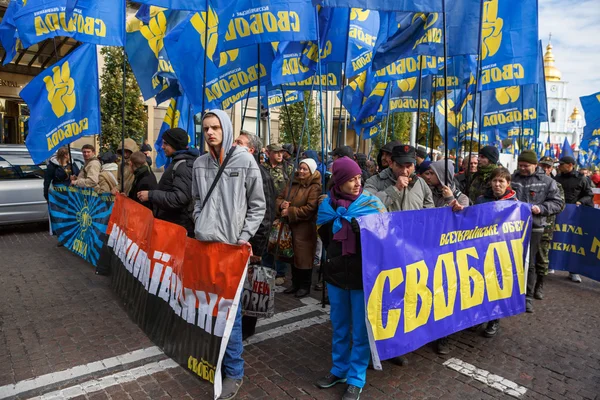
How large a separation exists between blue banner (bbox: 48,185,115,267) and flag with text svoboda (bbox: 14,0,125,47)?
2.15m

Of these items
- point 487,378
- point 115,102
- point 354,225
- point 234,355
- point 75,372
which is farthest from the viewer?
point 115,102

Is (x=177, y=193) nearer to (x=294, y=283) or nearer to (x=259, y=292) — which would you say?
(x=259, y=292)

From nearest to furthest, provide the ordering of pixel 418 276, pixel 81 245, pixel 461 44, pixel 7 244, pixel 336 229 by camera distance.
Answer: pixel 336 229 → pixel 418 276 → pixel 461 44 → pixel 81 245 → pixel 7 244

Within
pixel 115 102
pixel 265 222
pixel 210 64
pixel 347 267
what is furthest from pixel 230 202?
pixel 115 102

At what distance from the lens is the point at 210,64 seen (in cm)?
669

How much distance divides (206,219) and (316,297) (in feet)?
9.39

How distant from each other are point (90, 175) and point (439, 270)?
604cm

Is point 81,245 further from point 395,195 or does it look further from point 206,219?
point 395,195

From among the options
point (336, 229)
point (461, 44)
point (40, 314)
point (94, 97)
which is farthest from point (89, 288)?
point (461, 44)

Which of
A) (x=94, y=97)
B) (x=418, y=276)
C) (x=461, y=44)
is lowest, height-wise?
(x=418, y=276)

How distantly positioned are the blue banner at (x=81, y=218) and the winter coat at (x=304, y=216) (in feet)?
8.50

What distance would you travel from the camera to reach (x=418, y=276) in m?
→ 3.56

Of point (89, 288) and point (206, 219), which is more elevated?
point (206, 219)

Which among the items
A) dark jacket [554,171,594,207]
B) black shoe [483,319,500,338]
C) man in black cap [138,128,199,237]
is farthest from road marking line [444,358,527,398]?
dark jacket [554,171,594,207]
